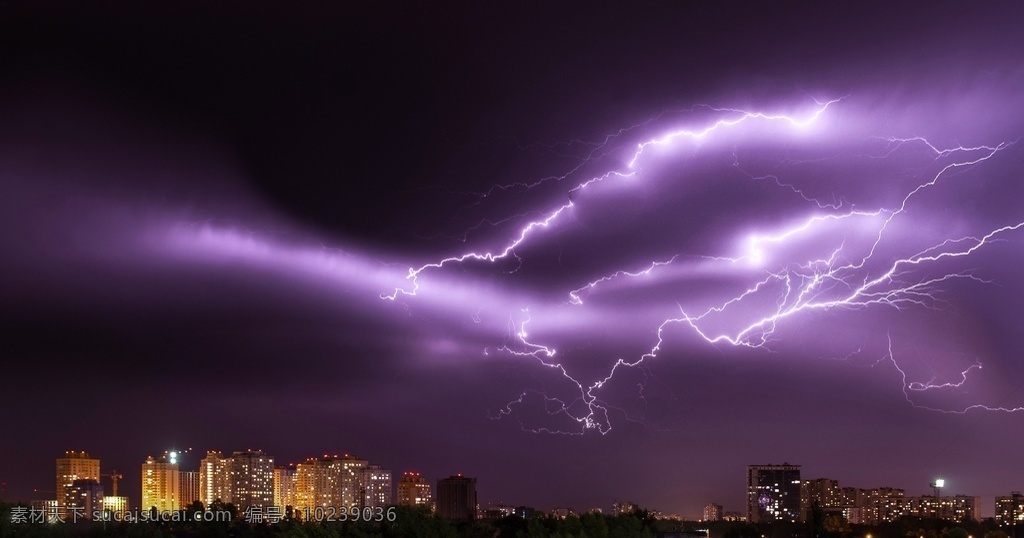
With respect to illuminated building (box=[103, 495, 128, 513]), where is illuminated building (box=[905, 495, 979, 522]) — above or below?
below

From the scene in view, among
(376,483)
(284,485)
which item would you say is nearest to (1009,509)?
(376,483)

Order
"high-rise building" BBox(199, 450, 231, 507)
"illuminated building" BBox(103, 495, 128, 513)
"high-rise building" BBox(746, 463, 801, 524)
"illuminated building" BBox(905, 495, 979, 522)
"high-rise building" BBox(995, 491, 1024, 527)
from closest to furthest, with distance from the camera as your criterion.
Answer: "high-rise building" BBox(995, 491, 1024, 527), "illuminated building" BBox(103, 495, 128, 513), "illuminated building" BBox(905, 495, 979, 522), "high-rise building" BBox(746, 463, 801, 524), "high-rise building" BBox(199, 450, 231, 507)

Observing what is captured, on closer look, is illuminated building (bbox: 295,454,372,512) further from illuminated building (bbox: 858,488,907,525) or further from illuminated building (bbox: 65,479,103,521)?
illuminated building (bbox: 858,488,907,525)

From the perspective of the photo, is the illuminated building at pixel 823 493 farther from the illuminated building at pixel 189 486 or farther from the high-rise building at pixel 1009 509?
the illuminated building at pixel 189 486

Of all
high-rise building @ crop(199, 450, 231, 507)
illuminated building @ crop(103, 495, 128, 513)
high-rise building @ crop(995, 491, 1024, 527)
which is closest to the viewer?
high-rise building @ crop(995, 491, 1024, 527)

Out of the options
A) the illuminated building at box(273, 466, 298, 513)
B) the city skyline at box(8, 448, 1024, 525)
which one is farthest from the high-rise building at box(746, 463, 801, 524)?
the illuminated building at box(273, 466, 298, 513)

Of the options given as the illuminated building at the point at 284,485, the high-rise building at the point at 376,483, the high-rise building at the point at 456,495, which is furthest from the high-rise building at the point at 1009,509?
the illuminated building at the point at 284,485

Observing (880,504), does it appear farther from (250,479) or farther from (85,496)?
(85,496)

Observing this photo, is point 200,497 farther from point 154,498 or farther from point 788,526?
point 788,526
